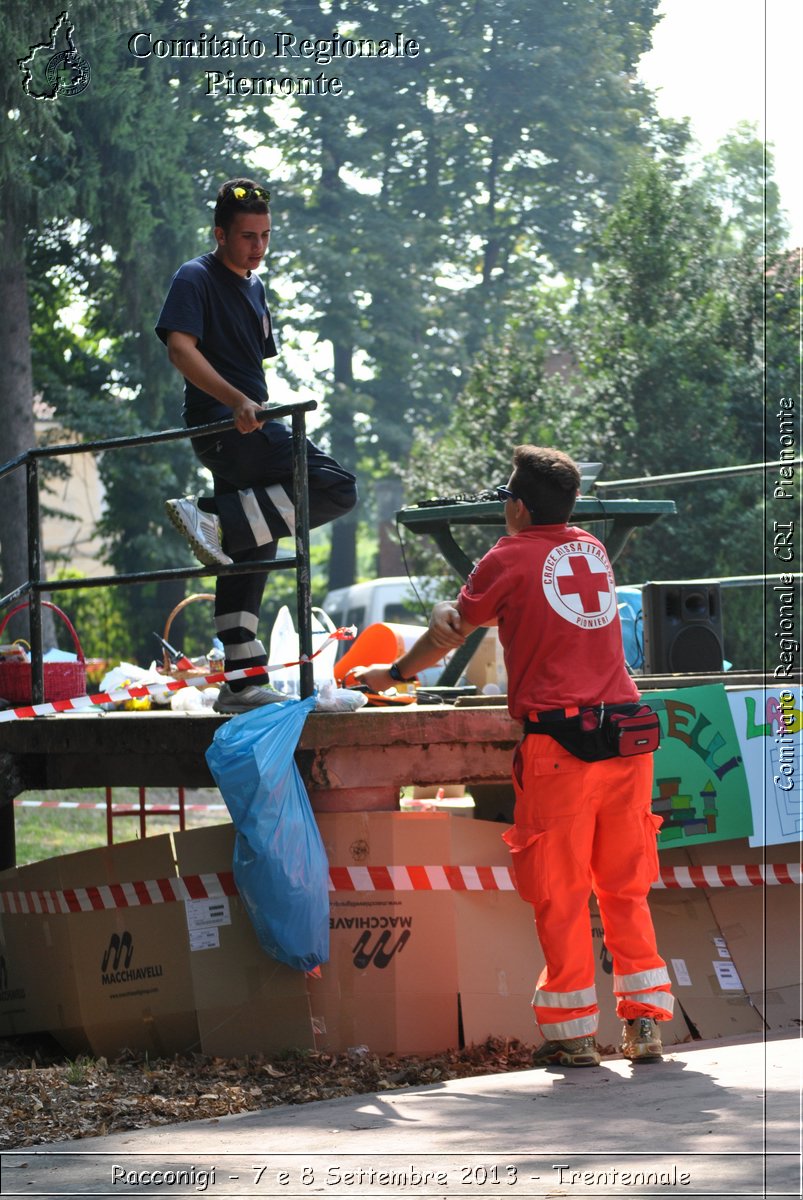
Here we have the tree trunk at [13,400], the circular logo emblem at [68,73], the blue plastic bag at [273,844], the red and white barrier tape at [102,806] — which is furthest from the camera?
the tree trunk at [13,400]

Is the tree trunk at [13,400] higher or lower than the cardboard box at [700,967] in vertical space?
higher

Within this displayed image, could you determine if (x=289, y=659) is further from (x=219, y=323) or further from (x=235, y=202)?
(x=235, y=202)

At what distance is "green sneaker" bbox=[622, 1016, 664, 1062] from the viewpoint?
181 inches

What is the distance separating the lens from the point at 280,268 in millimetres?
33562

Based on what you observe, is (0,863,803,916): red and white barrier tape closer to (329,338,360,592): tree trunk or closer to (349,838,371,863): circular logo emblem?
(349,838,371,863): circular logo emblem

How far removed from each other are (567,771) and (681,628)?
2.55 metres

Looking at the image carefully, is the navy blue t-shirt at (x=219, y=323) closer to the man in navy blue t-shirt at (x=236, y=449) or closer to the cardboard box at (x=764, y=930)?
the man in navy blue t-shirt at (x=236, y=449)

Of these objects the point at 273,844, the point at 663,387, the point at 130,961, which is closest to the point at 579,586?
the point at 273,844

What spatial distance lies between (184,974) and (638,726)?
2013mm

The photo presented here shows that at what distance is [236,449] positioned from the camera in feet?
18.8

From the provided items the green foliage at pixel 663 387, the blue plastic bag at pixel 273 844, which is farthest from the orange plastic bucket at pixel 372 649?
the green foliage at pixel 663 387

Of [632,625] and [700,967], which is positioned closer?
[700,967]

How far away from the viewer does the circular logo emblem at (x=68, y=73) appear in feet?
64.5

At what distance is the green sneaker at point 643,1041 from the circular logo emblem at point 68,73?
676 inches
